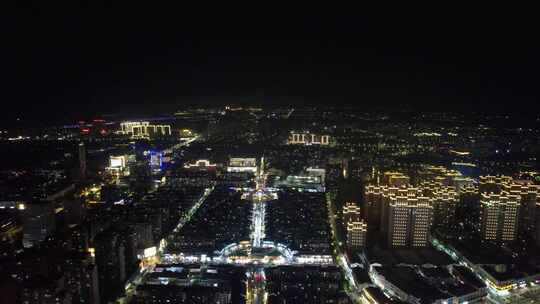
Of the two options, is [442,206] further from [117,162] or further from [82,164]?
[117,162]

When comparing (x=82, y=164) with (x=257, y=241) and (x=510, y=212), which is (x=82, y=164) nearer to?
(x=257, y=241)

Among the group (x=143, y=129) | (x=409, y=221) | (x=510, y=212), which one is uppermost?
(x=143, y=129)

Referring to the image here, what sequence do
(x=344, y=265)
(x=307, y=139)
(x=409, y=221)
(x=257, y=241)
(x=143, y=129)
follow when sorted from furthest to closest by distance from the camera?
(x=143, y=129), (x=307, y=139), (x=257, y=241), (x=409, y=221), (x=344, y=265)

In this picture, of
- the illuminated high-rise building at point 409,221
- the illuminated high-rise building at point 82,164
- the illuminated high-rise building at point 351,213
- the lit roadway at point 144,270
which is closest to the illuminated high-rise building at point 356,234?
the illuminated high-rise building at point 351,213

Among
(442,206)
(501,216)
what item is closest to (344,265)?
(442,206)

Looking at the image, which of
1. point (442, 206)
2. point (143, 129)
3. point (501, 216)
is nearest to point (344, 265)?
point (442, 206)

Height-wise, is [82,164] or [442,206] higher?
[82,164]

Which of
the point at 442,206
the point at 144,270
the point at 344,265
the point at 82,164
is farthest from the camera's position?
the point at 82,164

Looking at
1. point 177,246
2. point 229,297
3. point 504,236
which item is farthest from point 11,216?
point 504,236

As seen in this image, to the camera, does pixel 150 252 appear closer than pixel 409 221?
Yes

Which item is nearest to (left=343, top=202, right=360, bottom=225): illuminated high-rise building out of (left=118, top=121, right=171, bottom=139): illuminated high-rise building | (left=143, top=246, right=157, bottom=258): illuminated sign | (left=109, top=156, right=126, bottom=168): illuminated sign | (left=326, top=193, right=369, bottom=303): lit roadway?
(left=326, top=193, right=369, bottom=303): lit roadway

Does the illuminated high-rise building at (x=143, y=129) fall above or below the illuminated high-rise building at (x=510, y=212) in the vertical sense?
above

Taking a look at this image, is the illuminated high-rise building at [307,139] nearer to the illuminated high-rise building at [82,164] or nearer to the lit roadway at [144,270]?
the lit roadway at [144,270]
